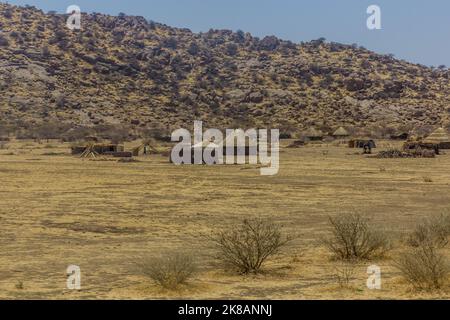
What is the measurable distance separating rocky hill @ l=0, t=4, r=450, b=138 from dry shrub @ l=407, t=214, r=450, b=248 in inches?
Result: 2134

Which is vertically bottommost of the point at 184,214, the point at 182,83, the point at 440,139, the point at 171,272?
the point at 171,272

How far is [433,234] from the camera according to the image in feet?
41.5

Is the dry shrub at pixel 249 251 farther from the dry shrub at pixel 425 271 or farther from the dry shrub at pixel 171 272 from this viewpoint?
the dry shrub at pixel 425 271

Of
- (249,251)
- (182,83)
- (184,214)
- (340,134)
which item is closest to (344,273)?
(249,251)

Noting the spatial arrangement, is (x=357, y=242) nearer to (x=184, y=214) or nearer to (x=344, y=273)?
(x=344, y=273)

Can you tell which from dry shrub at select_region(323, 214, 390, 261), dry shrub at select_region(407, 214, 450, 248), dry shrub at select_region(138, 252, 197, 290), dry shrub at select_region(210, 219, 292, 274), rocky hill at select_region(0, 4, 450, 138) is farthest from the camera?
rocky hill at select_region(0, 4, 450, 138)

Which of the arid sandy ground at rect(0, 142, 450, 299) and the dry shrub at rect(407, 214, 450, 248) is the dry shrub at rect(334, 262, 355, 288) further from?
the dry shrub at rect(407, 214, 450, 248)

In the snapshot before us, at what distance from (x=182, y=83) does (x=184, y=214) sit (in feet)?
230

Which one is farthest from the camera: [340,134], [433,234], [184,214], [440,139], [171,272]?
[340,134]

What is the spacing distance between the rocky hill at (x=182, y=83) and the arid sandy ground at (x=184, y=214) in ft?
119

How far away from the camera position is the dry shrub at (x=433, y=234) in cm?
1239

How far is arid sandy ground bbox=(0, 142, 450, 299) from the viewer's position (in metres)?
9.41

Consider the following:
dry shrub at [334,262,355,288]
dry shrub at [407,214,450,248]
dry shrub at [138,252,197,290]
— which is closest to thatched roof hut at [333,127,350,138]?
dry shrub at [407,214,450,248]
